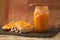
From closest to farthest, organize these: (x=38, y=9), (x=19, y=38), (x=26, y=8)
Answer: (x=19, y=38), (x=38, y=9), (x=26, y=8)

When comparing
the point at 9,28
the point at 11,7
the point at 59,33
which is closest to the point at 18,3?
the point at 11,7

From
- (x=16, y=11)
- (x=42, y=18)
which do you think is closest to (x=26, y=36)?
(x=42, y=18)

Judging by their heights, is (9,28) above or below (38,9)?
below

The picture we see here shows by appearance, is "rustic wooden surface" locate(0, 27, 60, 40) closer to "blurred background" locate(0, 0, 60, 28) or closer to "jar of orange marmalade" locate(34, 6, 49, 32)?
"jar of orange marmalade" locate(34, 6, 49, 32)

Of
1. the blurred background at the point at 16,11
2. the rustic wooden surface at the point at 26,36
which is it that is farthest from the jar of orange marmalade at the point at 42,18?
the blurred background at the point at 16,11

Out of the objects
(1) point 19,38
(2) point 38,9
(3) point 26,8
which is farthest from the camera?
(3) point 26,8

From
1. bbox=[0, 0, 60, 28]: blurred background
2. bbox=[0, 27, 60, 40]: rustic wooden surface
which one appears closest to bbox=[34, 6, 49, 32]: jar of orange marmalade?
bbox=[0, 27, 60, 40]: rustic wooden surface

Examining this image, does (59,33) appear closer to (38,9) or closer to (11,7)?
(38,9)

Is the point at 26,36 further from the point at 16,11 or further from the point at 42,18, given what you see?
the point at 16,11

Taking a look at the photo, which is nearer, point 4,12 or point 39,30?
point 39,30

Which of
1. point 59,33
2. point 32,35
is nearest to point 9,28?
point 32,35

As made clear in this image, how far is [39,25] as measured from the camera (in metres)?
1.04

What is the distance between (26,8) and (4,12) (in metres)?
0.17

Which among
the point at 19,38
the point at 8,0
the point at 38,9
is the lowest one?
the point at 19,38
